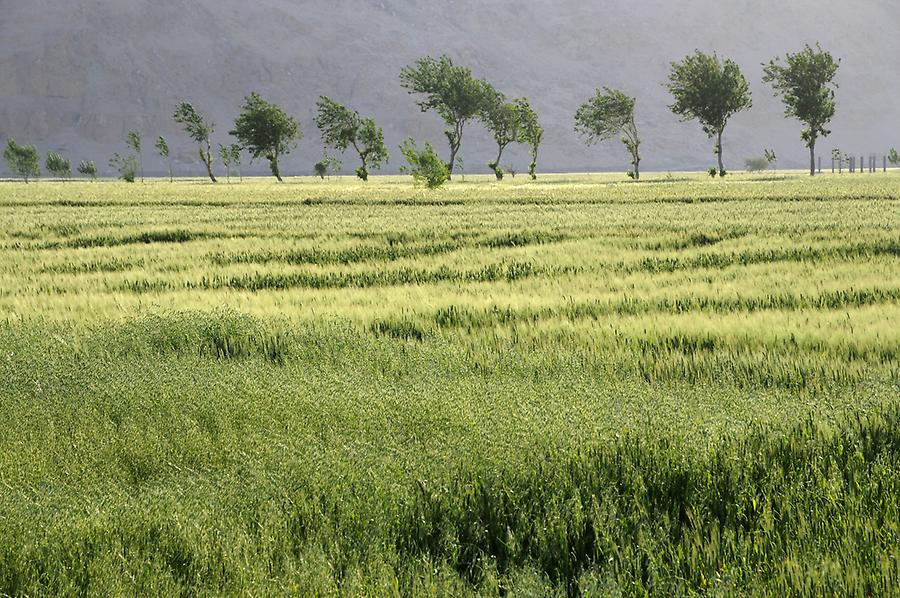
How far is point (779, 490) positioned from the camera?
5406 millimetres

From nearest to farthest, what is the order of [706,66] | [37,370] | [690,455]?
[690,455] → [37,370] → [706,66]

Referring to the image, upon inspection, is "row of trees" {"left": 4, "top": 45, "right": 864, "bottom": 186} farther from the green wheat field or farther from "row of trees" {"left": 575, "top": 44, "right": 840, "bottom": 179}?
the green wheat field

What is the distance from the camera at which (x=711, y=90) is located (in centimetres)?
9781

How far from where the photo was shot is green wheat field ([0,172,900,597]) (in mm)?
4633

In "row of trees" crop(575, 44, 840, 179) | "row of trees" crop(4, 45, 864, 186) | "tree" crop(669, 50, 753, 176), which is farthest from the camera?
"tree" crop(669, 50, 753, 176)

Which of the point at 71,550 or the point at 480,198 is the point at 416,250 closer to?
the point at 71,550

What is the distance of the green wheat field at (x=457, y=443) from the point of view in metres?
4.63

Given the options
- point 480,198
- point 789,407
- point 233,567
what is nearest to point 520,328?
point 789,407

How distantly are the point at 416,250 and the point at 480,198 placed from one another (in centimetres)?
3120

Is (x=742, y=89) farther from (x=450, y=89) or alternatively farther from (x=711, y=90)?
(x=450, y=89)

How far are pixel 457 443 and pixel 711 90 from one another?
324 ft

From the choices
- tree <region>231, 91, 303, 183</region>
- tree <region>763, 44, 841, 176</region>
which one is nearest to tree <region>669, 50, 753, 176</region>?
tree <region>763, 44, 841, 176</region>

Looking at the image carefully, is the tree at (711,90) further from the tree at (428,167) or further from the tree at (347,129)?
the tree at (428,167)

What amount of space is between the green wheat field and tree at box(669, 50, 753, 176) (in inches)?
3498
